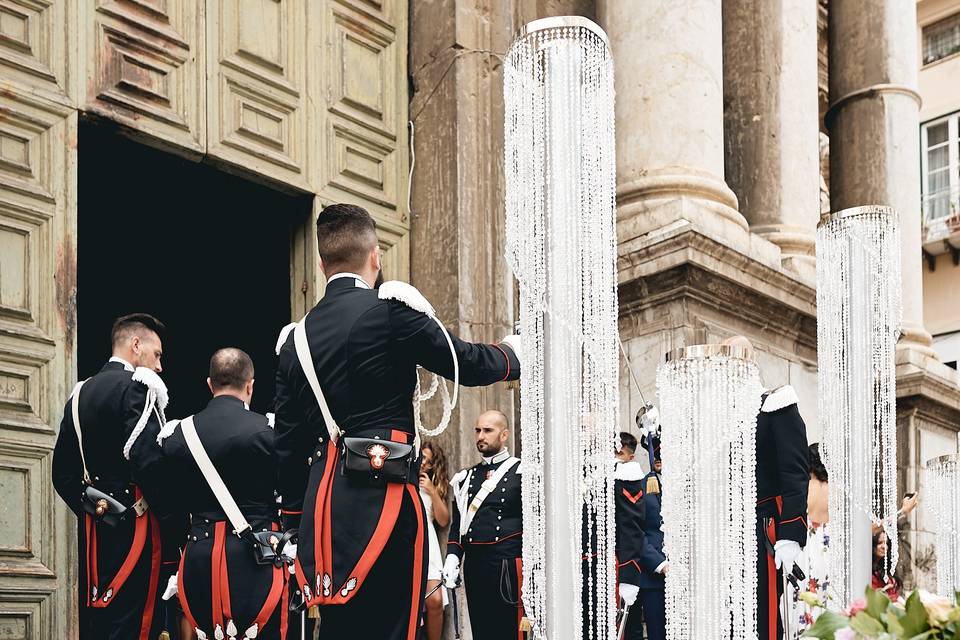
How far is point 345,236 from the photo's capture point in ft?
17.1

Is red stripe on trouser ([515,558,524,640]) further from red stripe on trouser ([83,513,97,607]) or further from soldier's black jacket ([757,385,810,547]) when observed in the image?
red stripe on trouser ([83,513,97,607])

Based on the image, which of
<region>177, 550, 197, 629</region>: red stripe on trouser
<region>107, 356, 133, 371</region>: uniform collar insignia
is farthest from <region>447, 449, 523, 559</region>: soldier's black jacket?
<region>107, 356, 133, 371</region>: uniform collar insignia

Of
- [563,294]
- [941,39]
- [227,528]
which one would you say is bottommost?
[227,528]

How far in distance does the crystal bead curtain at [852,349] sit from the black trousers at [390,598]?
3.26m

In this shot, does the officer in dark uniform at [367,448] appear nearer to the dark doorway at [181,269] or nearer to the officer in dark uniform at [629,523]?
the officer in dark uniform at [629,523]

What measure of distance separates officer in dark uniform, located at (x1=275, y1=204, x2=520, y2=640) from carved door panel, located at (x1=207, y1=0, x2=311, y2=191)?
13.3 feet

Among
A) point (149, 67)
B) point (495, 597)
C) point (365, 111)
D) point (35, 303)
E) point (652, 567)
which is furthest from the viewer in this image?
point (365, 111)

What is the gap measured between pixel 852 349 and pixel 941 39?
20.6 m

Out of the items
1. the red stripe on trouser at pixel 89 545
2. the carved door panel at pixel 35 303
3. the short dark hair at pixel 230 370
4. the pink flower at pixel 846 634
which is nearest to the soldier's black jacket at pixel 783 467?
the short dark hair at pixel 230 370

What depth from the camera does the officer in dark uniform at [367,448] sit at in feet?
16.0

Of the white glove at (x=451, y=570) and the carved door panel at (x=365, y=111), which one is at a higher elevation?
the carved door panel at (x=365, y=111)

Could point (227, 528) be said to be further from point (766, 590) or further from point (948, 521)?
point (948, 521)

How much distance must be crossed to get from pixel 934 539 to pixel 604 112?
8.11 metres

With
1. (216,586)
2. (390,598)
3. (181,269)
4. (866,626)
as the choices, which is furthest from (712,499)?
(181,269)
